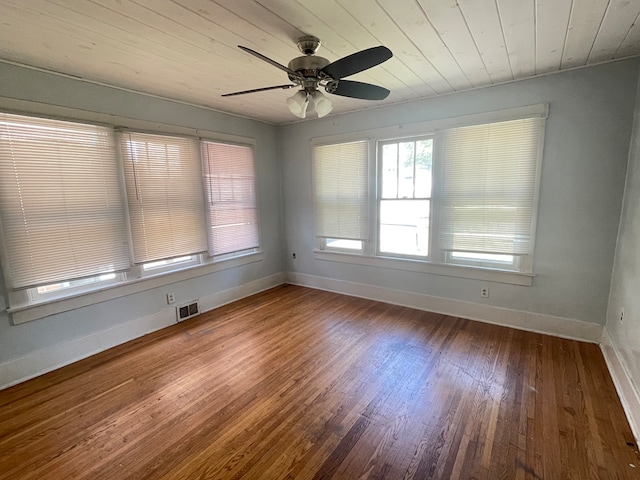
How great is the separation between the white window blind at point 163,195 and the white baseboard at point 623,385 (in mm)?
3965

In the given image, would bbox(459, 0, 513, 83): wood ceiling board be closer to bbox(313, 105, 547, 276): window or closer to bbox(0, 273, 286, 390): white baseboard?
bbox(313, 105, 547, 276): window

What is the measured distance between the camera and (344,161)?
4012 millimetres

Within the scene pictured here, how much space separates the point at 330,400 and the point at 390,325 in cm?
137

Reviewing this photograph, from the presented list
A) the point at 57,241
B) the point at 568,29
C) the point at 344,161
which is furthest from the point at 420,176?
the point at 57,241

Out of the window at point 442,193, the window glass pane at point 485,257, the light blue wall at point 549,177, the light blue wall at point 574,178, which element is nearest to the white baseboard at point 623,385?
the light blue wall at point 549,177

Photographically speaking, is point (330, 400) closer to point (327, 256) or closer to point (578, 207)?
point (327, 256)

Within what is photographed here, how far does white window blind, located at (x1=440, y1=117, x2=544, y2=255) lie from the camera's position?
2.86m

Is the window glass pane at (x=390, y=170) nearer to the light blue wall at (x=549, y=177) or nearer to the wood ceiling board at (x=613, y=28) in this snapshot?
the light blue wall at (x=549, y=177)

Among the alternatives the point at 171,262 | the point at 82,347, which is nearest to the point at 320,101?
the point at 171,262

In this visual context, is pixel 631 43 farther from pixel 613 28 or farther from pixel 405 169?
pixel 405 169

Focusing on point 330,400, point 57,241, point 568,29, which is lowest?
point 330,400

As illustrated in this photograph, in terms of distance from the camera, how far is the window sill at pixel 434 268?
306 cm

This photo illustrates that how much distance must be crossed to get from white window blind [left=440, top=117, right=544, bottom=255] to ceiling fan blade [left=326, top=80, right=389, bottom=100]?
1.52m

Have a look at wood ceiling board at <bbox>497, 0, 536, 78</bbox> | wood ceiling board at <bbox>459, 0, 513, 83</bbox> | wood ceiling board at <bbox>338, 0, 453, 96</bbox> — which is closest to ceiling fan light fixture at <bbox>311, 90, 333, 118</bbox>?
wood ceiling board at <bbox>338, 0, 453, 96</bbox>
